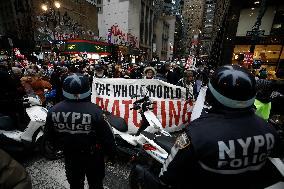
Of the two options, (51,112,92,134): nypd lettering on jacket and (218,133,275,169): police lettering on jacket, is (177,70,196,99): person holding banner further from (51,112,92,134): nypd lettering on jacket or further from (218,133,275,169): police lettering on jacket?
(218,133,275,169): police lettering on jacket

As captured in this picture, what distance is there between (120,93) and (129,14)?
67.2 metres

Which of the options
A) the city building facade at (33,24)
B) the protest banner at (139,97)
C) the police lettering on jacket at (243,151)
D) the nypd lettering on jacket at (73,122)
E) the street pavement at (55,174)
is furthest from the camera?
the city building facade at (33,24)

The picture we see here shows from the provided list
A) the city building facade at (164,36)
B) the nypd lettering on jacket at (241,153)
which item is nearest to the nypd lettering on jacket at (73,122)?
the nypd lettering on jacket at (241,153)

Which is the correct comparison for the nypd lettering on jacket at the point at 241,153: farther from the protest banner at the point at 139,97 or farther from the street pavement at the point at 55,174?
the protest banner at the point at 139,97

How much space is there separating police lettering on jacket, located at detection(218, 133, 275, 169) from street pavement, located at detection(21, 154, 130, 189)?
121 inches

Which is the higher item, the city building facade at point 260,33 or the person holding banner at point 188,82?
the city building facade at point 260,33

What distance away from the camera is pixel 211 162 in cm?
155

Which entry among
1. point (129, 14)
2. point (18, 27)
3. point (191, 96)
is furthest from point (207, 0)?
point (191, 96)

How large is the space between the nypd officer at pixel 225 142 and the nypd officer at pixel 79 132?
145 centimetres

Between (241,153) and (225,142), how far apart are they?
0.49 ft

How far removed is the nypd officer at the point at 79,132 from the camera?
9.46ft

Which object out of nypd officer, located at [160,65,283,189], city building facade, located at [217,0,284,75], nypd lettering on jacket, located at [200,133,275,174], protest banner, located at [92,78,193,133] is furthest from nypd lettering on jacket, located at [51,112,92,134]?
city building facade, located at [217,0,284,75]

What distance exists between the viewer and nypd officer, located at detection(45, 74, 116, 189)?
2.88m

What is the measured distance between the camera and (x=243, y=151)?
156 centimetres
